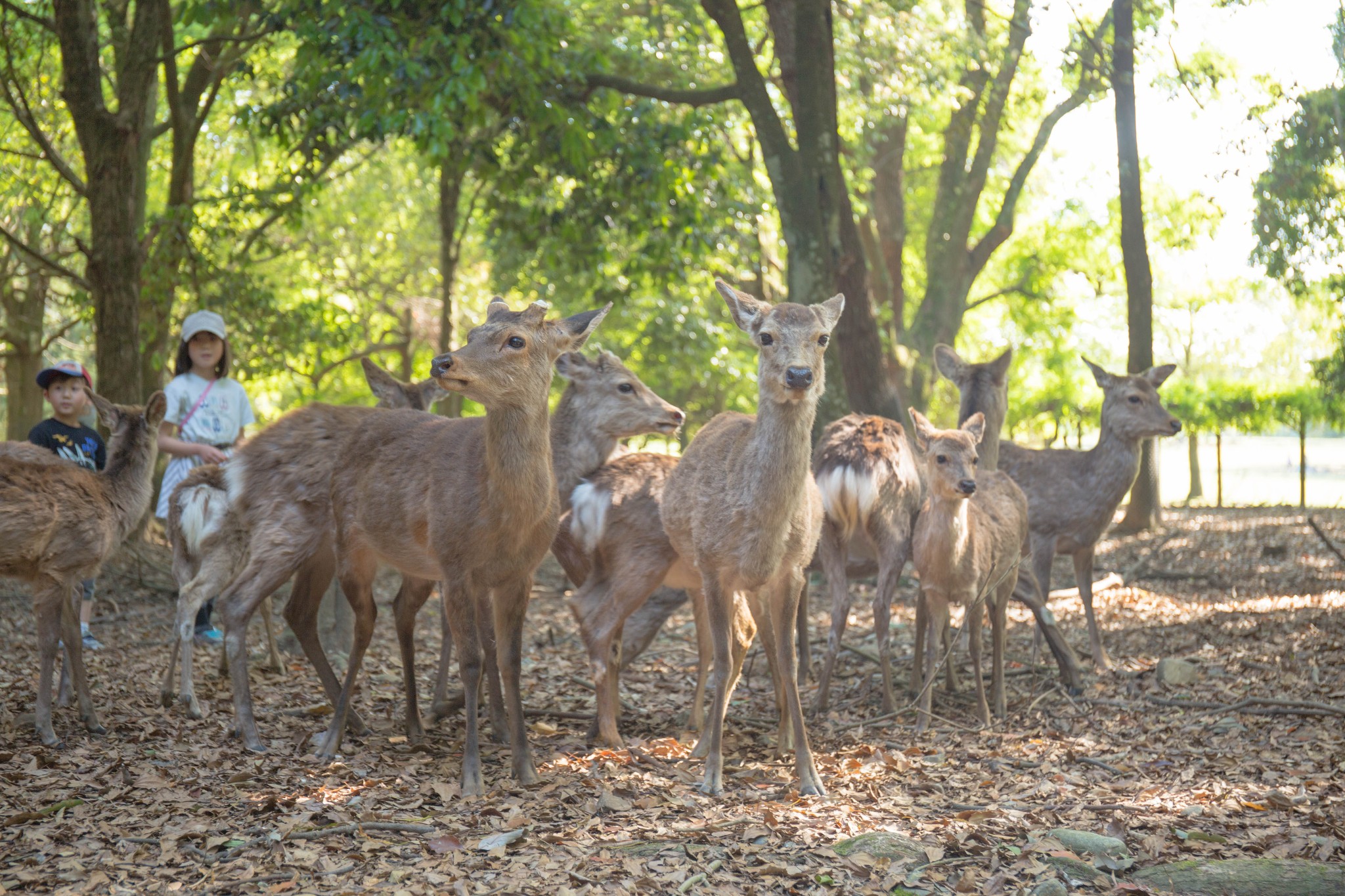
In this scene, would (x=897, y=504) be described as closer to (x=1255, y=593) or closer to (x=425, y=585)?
(x=425, y=585)

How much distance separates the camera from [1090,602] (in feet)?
25.7

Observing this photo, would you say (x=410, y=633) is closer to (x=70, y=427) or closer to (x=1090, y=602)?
(x=70, y=427)

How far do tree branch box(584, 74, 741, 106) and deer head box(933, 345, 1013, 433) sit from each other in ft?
14.1

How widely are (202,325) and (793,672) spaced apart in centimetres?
467

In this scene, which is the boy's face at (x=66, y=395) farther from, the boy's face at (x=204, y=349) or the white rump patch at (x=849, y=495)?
the white rump patch at (x=849, y=495)

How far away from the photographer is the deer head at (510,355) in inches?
195

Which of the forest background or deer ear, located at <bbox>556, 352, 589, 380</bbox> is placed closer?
deer ear, located at <bbox>556, 352, 589, 380</bbox>

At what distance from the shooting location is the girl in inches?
297

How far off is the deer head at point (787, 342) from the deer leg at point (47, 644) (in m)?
3.73

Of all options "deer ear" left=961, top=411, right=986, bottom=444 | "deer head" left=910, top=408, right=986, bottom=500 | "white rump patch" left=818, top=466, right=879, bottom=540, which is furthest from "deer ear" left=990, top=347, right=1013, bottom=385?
"white rump patch" left=818, top=466, right=879, bottom=540

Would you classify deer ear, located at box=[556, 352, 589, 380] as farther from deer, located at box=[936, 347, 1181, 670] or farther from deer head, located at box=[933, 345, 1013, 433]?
deer, located at box=[936, 347, 1181, 670]

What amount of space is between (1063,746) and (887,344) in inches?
475

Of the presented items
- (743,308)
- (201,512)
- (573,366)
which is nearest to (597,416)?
(573,366)


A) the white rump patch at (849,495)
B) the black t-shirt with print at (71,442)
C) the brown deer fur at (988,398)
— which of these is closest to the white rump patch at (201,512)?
the black t-shirt with print at (71,442)
